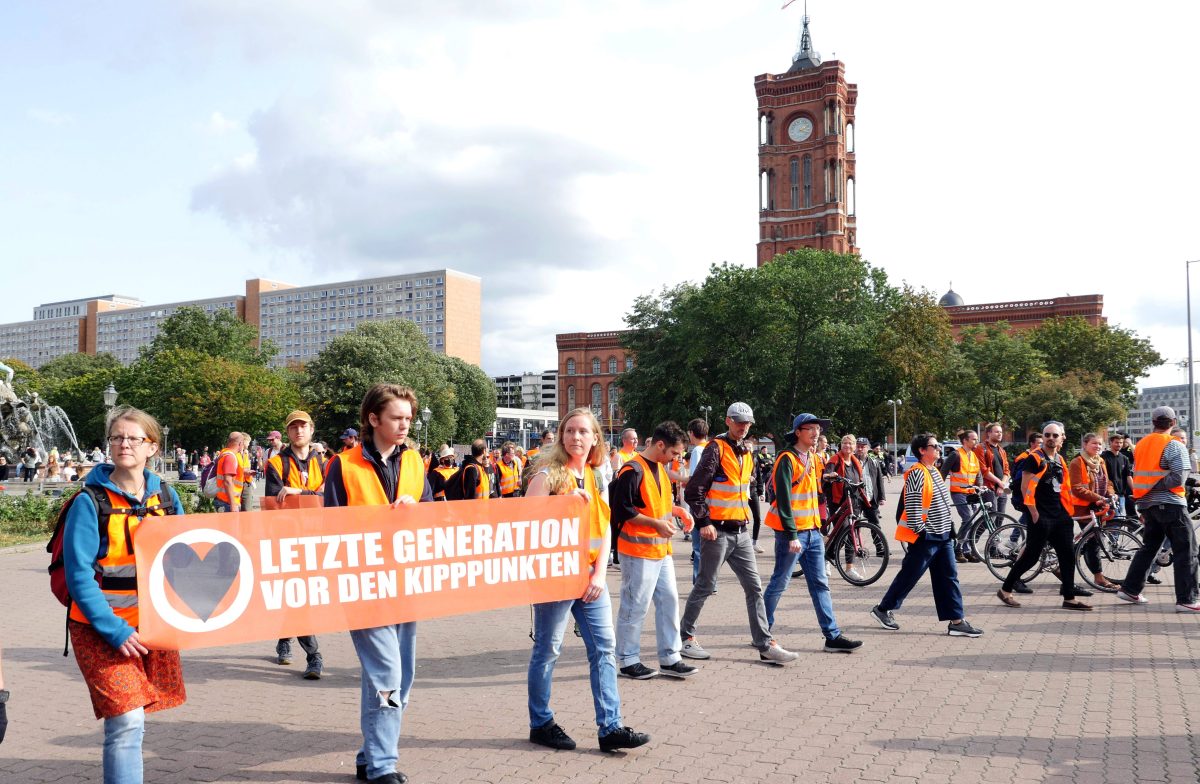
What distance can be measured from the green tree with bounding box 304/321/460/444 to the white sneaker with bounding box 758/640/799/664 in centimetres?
5270

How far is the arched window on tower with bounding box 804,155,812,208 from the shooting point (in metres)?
97.6

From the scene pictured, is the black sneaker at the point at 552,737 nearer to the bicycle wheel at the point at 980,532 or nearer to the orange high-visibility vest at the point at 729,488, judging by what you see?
the orange high-visibility vest at the point at 729,488

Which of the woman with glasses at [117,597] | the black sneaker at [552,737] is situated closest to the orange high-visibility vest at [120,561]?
the woman with glasses at [117,597]

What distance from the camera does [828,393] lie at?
56406 mm

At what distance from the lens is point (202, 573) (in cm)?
425

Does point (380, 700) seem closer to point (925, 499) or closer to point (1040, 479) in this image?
point (925, 499)

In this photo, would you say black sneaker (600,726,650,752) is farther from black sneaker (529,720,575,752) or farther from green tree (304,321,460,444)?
green tree (304,321,460,444)

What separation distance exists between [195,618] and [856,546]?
29.9 ft

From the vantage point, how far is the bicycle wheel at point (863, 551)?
11.8 metres

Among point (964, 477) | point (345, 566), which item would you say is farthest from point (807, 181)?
point (345, 566)

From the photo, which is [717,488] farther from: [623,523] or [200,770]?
[200,770]

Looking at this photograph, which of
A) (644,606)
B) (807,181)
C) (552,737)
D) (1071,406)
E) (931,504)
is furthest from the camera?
(807,181)

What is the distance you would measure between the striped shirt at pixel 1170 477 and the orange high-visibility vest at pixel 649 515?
5613 mm

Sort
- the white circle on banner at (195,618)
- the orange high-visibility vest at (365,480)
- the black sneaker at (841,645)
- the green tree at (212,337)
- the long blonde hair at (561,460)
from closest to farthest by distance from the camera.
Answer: the white circle on banner at (195,618), the orange high-visibility vest at (365,480), the long blonde hair at (561,460), the black sneaker at (841,645), the green tree at (212,337)
